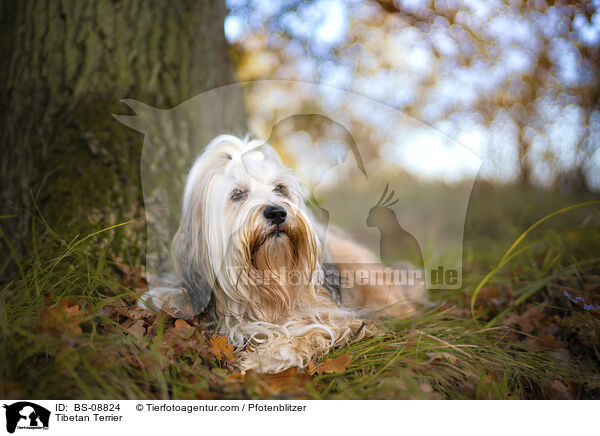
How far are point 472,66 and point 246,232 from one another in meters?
4.07

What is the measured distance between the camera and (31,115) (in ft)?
9.29

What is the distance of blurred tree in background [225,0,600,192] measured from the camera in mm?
4156

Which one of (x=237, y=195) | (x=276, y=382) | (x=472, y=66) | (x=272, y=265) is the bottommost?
(x=276, y=382)

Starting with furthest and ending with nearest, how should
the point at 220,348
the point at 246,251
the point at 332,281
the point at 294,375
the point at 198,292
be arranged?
the point at 332,281, the point at 198,292, the point at 246,251, the point at 220,348, the point at 294,375

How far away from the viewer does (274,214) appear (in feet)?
6.62

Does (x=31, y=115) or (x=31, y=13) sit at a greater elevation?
(x=31, y=13)

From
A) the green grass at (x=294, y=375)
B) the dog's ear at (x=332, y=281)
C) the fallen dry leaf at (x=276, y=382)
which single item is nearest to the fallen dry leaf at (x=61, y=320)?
the green grass at (x=294, y=375)

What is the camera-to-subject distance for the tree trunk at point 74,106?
2734 mm

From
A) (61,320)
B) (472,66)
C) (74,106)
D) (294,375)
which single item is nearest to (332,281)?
(294,375)

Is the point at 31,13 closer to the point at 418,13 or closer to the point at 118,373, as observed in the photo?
the point at 118,373

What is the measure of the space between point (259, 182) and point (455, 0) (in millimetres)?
3619

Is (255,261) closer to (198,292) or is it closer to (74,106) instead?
(198,292)

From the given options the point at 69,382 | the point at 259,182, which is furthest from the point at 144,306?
the point at 259,182
